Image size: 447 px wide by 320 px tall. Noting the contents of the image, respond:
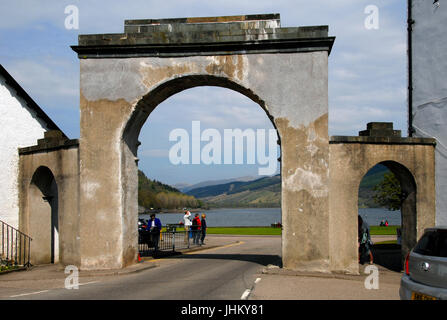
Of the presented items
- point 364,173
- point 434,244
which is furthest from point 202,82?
point 434,244

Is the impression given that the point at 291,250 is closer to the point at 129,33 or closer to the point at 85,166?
the point at 85,166

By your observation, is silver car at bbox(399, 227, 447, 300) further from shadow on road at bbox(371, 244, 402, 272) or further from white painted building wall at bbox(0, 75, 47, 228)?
white painted building wall at bbox(0, 75, 47, 228)

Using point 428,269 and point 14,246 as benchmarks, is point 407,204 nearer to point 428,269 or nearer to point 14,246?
point 428,269

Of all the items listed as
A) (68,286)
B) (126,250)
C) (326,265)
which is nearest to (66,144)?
(126,250)

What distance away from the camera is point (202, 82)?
1484 cm

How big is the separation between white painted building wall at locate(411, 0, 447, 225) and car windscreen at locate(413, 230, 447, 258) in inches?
275

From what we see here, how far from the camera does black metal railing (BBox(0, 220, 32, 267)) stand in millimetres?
16964

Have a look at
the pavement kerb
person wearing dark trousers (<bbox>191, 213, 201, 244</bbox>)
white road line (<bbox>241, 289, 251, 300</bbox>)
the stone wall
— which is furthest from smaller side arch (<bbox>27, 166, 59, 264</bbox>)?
white road line (<bbox>241, 289, 251, 300</bbox>)

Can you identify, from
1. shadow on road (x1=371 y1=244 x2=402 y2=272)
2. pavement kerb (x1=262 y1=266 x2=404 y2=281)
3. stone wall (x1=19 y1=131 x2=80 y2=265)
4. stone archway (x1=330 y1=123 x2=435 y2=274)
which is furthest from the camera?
shadow on road (x1=371 y1=244 x2=402 y2=272)

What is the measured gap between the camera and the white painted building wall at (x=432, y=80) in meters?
14.2

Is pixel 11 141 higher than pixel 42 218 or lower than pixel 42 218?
higher

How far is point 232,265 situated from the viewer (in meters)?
15.4

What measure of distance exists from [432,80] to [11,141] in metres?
15.1
